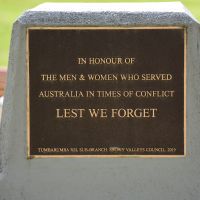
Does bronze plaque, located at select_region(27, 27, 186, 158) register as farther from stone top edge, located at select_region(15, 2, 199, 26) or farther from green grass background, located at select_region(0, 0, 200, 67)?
green grass background, located at select_region(0, 0, 200, 67)

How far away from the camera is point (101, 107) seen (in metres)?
5.75

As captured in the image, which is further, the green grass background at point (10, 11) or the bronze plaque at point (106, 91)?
the green grass background at point (10, 11)

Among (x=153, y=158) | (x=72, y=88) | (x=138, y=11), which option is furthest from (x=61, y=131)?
(x=138, y=11)

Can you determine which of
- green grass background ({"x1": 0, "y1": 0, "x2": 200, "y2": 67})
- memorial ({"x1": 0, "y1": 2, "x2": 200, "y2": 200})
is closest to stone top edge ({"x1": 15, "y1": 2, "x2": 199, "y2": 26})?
memorial ({"x1": 0, "y1": 2, "x2": 200, "y2": 200})

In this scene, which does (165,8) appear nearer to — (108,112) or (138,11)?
(138,11)

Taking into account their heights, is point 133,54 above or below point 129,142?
above

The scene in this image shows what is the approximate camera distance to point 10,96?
18.8 feet

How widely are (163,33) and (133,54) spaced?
277 mm

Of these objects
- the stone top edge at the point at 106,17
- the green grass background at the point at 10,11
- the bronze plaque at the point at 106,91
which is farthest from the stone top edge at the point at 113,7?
the green grass background at the point at 10,11

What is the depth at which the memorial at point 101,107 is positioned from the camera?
568 cm

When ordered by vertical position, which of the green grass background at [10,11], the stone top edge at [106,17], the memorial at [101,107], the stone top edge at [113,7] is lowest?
the memorial at [101,107]

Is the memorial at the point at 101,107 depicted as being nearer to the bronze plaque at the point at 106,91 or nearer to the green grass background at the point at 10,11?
the bronze plaque at the point at 106,91

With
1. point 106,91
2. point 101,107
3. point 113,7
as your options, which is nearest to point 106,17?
point 113,7

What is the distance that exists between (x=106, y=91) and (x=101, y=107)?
129 millimetres
